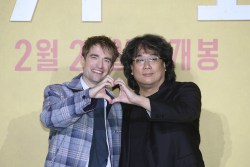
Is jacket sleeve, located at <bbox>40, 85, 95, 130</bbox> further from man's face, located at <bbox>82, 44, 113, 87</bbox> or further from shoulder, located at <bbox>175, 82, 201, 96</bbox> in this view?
shoulder, located at <bbox>175, 82, 201, 96</bbox>

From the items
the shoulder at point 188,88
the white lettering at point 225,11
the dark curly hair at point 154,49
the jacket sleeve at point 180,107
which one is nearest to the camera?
the jacket sleeve at point 180,107

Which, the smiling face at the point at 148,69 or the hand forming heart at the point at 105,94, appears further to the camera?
the smiling face at the point at 148,69

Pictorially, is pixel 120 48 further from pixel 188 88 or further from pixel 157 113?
pixel 157 113

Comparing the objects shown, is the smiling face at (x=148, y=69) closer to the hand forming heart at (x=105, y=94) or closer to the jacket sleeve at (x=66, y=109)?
the hand forming heart at (x=105, y=94)

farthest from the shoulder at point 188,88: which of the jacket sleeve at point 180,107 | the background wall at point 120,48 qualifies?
the background wall at point 120,48

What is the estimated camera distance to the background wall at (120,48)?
7.06 ft

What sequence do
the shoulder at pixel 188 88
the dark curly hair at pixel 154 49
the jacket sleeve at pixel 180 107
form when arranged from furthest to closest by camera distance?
the dark curly hair at pixel 154 49 → the shoulder at pixel 188 88 → the jacket sleeve at pixel 180 107

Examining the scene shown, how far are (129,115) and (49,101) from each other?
0.41 m

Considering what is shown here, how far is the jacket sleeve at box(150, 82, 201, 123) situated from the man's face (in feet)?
1.23

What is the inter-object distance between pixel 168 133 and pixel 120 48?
2.83 ft

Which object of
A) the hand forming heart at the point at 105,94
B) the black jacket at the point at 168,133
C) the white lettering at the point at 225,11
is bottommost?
the black jacket at the point at 168,133

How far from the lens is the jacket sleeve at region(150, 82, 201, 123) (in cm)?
136

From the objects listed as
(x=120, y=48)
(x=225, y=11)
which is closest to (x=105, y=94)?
(x=120, y=48)

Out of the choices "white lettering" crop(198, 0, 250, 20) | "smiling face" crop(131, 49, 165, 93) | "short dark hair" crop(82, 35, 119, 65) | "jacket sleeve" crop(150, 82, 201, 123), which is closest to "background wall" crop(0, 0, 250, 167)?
"white lettering" crop(198, 0, 250, 20)
